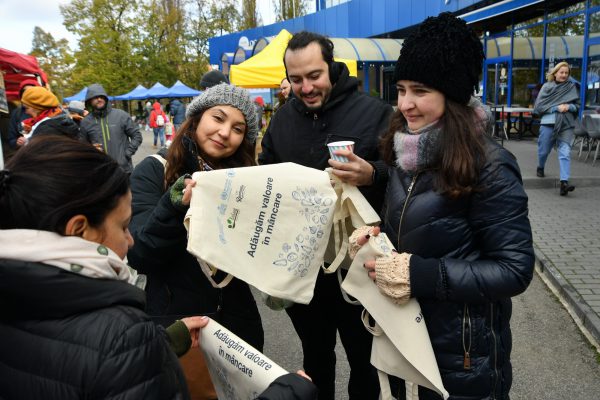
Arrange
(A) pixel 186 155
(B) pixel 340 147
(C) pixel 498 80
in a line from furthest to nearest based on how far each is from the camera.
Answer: (C) pixel 498 80
(A) pixel 186 155
(B) pixel 340 147

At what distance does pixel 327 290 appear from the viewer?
2.65 metres

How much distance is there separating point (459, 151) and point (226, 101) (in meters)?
1.16

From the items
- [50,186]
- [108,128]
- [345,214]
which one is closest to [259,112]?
[108,128]

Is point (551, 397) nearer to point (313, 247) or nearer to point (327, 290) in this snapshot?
point (327, 290)

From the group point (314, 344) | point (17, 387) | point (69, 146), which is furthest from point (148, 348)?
point (314, 344)

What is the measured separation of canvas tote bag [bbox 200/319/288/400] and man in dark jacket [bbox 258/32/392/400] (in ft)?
2.92

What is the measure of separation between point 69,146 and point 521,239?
149 centimetres

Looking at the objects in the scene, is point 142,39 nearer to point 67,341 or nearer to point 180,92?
point 180,92

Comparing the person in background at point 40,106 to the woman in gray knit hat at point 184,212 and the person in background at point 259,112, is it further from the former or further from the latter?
the woman in gray knit hat at point 184,212

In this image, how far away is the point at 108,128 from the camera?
775 cm

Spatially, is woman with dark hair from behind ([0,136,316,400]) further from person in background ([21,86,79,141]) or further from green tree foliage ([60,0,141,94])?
green tree foliage ([60,0,141,94])

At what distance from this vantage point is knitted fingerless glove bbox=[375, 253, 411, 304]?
1.80 metres

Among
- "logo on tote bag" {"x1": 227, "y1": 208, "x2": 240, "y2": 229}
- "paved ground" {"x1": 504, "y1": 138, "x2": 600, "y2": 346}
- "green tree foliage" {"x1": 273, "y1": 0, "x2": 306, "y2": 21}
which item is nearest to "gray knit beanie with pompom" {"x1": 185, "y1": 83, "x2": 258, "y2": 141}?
"logo on tote bag" {"x1": 227, "y1": 208, "x2": 240, "y2": 229}

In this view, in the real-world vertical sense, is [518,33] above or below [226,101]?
above
